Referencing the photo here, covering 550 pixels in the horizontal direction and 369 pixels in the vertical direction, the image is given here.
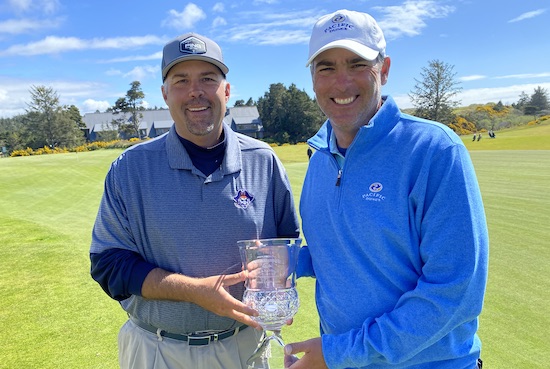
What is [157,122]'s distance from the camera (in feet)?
277

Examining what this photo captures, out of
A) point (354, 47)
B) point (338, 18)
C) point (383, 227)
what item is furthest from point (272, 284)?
point (338, 18)

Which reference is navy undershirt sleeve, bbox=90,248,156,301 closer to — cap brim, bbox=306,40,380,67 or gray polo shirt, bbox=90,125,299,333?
gray polo shirt, bbox=90,125,299,333

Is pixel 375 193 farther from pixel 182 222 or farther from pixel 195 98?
pixel 195 98

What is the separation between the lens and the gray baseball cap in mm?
2514

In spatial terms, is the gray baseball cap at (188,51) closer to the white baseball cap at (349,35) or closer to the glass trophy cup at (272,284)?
the white baseball cap at (349,35)

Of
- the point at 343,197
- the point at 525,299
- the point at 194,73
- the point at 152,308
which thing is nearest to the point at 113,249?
the point at 152,308

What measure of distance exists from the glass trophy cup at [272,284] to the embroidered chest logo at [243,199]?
460 millimetres

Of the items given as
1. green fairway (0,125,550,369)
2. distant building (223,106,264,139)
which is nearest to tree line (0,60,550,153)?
distant building (223,106,264,139)

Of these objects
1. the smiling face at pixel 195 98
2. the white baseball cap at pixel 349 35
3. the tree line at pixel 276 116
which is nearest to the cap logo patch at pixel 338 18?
the white baseball cap at pixel 349 35

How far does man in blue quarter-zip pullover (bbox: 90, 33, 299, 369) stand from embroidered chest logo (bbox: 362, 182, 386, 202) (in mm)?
859

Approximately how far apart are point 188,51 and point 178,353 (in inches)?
65.4

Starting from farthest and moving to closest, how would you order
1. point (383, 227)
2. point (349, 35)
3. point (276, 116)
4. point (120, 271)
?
point (276, 116)
point (120, 271)
point (349, 35)
point (383, 227)

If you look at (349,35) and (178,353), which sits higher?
(349,35)

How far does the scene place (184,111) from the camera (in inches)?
103
